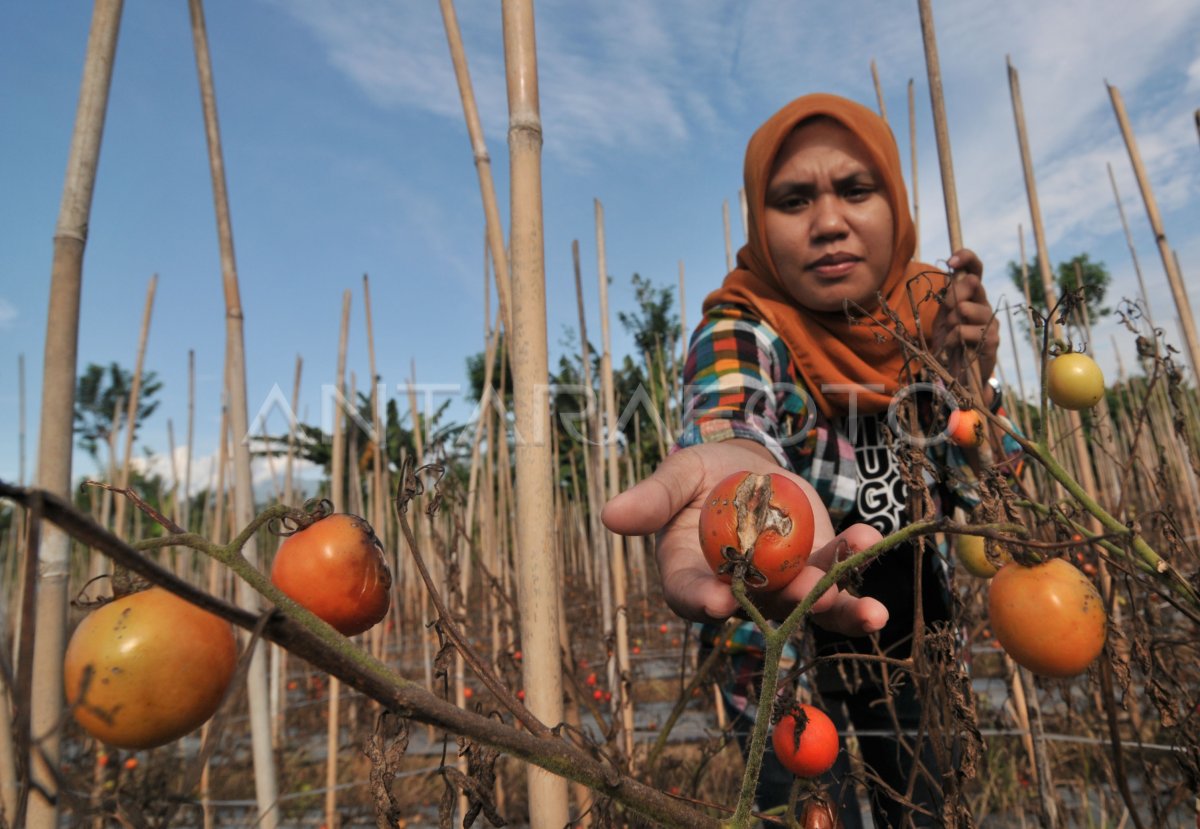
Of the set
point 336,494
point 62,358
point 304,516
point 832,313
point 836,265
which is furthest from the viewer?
point 336,494

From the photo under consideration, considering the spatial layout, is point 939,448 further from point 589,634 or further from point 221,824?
point 589,634

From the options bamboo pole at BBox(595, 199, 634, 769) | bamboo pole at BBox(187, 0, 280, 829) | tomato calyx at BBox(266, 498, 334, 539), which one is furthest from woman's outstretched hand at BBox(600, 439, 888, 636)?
bamboo pole at BBox(595, 199, 634, 769)

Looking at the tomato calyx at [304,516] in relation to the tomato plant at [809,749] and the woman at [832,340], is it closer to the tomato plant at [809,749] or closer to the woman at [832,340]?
the tomato plant at [809,749]

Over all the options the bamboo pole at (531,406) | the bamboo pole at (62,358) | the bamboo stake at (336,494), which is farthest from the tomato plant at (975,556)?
the bamboo stake at (336,494)

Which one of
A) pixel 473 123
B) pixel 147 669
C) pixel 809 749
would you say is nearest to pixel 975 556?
pixel 809 749

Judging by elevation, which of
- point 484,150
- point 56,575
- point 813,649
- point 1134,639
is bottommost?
point 813,649

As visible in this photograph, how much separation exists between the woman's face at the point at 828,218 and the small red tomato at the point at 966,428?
414 millimetres

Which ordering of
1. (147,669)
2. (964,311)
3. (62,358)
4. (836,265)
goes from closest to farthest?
(147,669), (62,358), (964,311), (836,265)

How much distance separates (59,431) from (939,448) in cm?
143

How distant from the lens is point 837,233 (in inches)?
50.4

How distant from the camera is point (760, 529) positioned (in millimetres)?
534

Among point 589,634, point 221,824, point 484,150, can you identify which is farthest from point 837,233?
point 589,634

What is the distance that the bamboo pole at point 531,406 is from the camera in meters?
0.73

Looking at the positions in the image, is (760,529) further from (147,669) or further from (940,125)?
(940,125)
